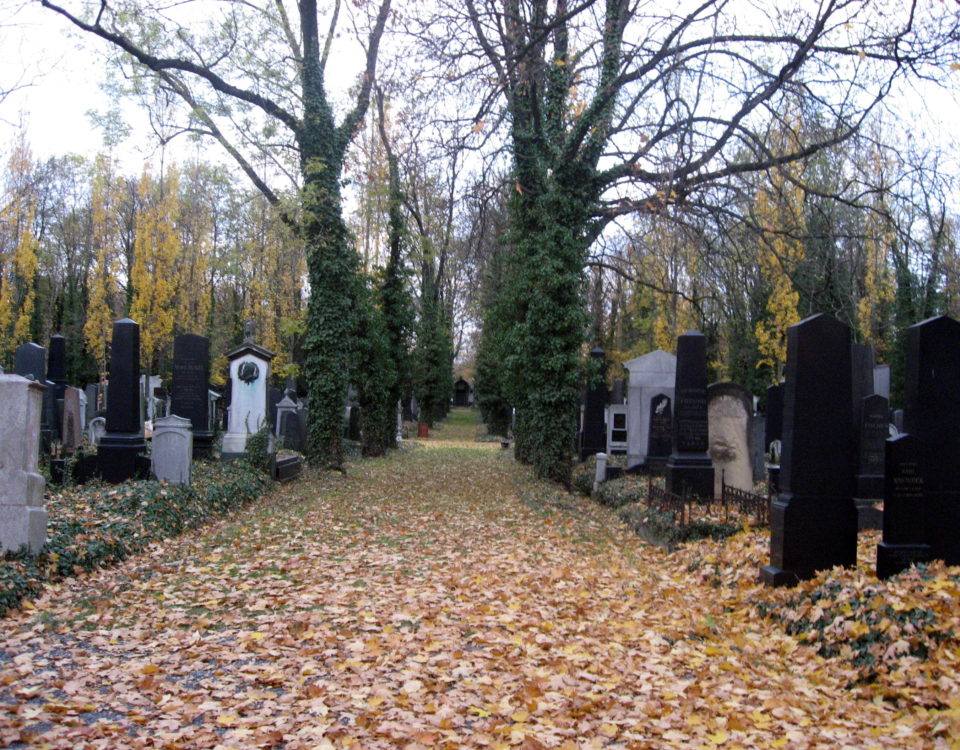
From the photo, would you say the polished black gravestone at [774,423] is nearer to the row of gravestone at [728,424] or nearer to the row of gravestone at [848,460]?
the row of gravestone at [728,424]

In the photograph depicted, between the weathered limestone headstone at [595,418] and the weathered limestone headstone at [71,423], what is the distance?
10924mm

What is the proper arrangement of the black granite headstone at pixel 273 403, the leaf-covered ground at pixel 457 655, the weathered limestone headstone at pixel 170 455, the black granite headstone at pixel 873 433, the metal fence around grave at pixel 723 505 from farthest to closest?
the black granite headstone at pixel 273 403
the weathered limestone headstone at pixel 170 455
the black granite headstone at pixel 873 433
the metal fence around grave at pixel 723 505
the leaf-covered ground at pixel 457 655

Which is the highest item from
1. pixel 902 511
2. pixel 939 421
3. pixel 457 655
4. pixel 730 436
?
pixel 939 421

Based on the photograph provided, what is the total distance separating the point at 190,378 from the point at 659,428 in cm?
948

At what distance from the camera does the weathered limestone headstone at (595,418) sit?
63.5 feet

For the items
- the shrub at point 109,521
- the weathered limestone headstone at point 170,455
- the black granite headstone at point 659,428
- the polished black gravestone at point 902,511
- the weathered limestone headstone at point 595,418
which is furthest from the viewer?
the weathered limestone headstone at point 595,418

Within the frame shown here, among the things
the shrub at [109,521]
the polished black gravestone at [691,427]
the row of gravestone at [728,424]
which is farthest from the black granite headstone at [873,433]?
the shrub at [109,521]

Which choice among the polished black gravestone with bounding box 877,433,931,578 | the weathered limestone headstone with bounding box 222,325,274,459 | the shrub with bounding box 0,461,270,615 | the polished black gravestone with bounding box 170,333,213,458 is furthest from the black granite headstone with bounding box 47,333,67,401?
the polished black gravestone with bounding box 877,433,931,578

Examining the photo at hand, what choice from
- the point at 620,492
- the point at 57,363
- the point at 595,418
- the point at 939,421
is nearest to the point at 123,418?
the point at 57,363

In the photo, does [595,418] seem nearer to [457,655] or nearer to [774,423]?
[774,423]

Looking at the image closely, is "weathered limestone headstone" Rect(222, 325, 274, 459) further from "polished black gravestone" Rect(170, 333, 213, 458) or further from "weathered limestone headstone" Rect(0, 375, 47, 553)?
"weathered limestone headstone" Rect(0, 375, 47, 553)

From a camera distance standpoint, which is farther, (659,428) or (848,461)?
(659,428)

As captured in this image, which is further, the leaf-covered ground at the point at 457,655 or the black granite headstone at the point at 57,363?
the black granite headstone at the point at 57,363

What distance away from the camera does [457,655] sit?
217 inches
